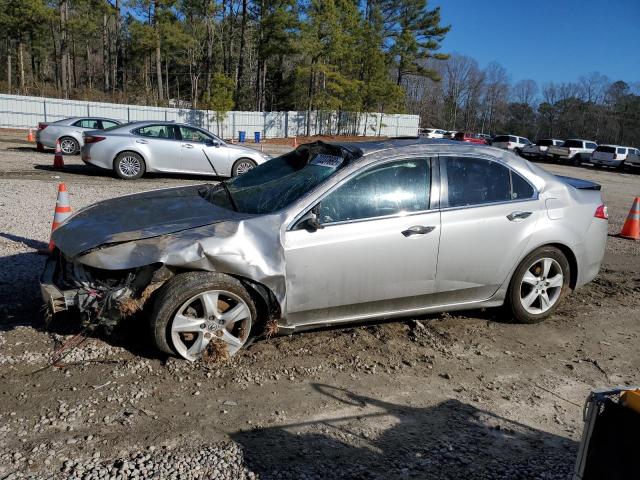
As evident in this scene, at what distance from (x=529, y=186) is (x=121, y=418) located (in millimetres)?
3816

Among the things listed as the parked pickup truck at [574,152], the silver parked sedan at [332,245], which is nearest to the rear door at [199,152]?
the silver parked sedan at [332,245]

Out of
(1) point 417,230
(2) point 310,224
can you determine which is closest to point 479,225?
(1) point 417,230

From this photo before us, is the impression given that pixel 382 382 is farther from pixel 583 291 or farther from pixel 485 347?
pixel 583 291

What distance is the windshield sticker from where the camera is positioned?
439cm

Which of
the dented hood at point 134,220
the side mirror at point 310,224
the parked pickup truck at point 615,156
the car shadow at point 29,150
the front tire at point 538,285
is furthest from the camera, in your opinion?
the parked pickup truck at point 615,156

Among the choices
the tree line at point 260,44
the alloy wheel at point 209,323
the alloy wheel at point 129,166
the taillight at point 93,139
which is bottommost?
the alloy wheel at point 209,323

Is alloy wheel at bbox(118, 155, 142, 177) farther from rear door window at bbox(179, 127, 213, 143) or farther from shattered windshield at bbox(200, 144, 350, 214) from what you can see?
shattered windshield at bbox(200, 144, 350, 214)

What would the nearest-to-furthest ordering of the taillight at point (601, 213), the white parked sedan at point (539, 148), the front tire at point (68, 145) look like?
the taillight at point (601, 213), the front tire at point (68, 145), the white parked sedan at point (539, 148)

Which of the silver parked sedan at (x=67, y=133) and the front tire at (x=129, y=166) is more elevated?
the silver parked sedan at (x=67, y=133)

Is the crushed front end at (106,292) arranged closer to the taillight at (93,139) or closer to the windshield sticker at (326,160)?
the windshield sticker at (326,160)

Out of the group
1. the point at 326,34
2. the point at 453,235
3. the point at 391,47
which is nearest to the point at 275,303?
the point at 453,235

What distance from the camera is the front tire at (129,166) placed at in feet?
41.7

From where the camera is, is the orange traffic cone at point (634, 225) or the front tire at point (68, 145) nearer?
the orange traffic cone at point (634, 225)

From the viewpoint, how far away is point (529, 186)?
4867 millimetres
